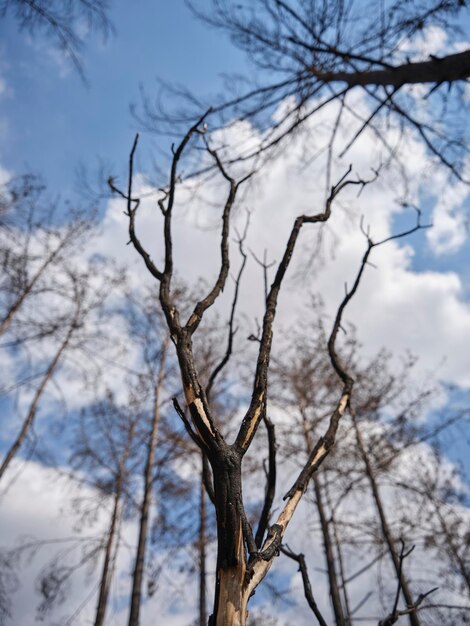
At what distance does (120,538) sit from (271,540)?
7.87m

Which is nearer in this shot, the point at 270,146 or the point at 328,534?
the point at 270,146

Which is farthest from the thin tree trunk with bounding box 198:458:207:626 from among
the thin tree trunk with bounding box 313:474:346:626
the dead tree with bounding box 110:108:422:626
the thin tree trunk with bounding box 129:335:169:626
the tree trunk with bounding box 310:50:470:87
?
the tree trunk with bounding box 310:50:470:87

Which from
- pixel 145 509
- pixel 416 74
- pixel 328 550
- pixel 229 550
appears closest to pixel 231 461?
pixel 229 550

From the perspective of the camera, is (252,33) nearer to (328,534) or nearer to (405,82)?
(405,82)

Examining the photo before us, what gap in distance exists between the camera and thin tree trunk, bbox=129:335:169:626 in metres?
5.77

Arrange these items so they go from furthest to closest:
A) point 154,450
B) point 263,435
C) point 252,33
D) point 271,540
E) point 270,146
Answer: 1. point 263,435
2. point 154,450
3. point 270,146
4. point 252,33
5. point 271,540

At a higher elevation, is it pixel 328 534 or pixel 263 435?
pixel 263 435

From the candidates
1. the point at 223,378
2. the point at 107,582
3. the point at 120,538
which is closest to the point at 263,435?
the point at 223,378

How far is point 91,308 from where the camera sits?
26.2 ft

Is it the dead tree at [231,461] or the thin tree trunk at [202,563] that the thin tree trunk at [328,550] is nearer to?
the thin tree trunk at [202,563]

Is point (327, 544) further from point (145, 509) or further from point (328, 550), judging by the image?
point (145, 509)

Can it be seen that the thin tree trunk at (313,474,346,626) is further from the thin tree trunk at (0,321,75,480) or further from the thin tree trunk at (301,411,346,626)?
the thin tree trunk at (0,321,75,480)

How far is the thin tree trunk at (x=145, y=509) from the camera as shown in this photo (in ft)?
18.9

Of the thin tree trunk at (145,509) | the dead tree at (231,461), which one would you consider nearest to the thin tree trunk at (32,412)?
the thin tree trunk at (145,509)
